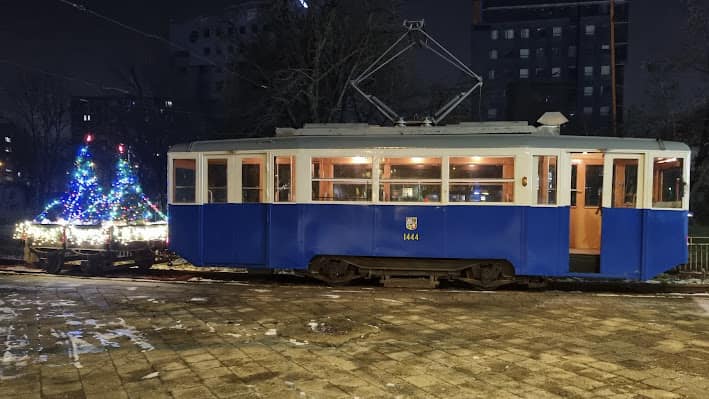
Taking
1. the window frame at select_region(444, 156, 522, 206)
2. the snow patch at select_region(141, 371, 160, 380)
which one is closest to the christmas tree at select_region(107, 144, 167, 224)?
the window frame at select_region(444, 156, 522, 206)

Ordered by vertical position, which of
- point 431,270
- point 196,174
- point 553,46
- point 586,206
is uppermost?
point 553,46

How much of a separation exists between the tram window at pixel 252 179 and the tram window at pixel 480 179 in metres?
3.66

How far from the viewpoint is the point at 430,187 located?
948 cm

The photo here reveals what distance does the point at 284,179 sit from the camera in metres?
10.0

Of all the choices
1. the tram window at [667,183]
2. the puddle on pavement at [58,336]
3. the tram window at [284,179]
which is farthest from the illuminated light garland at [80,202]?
the tram window at [667,183]

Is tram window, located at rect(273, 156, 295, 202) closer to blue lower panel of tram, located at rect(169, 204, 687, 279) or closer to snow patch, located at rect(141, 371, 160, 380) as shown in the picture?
blue lower panel of tram, located at rect(169, 204, 687, 279)

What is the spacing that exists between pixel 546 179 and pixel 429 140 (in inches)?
85.9

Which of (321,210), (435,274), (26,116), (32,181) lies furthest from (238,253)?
(32,181)

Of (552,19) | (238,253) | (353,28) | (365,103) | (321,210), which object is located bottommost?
(238,253)

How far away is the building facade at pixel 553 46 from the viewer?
64.3 meters

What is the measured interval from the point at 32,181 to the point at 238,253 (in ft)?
123

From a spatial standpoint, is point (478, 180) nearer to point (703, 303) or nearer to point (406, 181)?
point (406, 181)

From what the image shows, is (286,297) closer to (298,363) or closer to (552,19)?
(298,363)

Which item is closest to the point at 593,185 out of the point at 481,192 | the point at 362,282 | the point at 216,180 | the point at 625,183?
the point at 625,183
